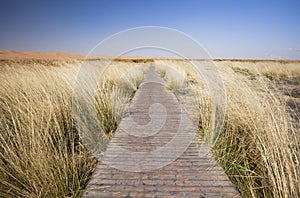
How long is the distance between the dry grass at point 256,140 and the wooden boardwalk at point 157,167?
0.71ft

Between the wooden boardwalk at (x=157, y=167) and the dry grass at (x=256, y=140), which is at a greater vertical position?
the dry grass at (x=256, y=140)

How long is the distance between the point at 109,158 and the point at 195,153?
1.37 meters

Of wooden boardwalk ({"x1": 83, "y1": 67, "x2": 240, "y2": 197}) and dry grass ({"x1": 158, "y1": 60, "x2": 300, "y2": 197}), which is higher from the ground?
dry grass ({"x1": 158, "y1": 60, "x2": 300, "y2": 197})

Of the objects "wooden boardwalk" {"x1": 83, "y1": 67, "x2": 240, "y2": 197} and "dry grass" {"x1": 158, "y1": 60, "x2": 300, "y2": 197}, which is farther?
"wooden boardwalk" {"x1": 83, "y1": 67, "x2": 240, "y2": 197}

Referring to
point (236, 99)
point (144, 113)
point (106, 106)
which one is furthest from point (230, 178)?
point (144, 113)

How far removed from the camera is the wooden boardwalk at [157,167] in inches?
A: 88.9

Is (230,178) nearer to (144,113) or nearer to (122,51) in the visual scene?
(144,113)

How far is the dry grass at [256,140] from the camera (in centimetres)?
189

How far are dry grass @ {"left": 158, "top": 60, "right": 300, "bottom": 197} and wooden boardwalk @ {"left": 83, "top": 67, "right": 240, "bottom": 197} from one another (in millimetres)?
217

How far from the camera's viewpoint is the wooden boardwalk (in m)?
2.26

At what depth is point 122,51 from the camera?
5527 mm

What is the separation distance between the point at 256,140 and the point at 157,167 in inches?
51.9

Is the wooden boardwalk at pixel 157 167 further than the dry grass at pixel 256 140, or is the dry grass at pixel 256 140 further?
the wooden boardwalk at pixel 157 167

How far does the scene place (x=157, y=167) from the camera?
9.15ft
